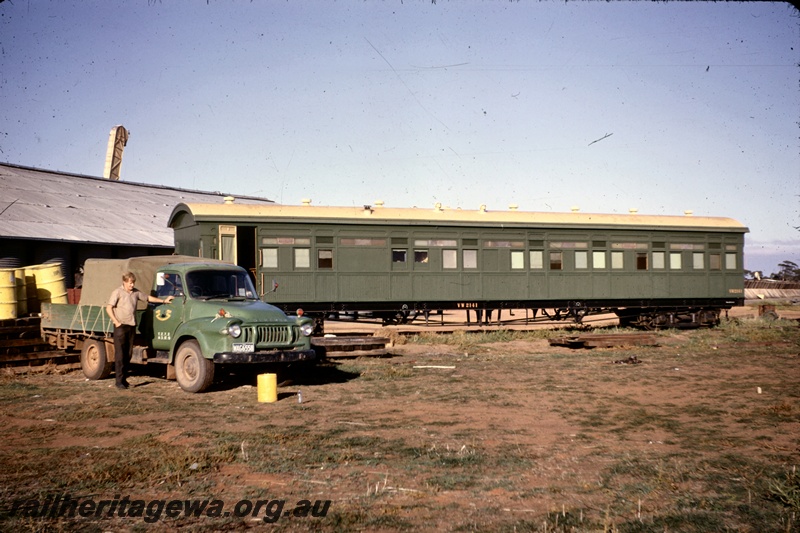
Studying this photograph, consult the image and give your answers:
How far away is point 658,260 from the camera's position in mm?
24375

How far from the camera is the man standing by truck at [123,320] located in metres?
11.9

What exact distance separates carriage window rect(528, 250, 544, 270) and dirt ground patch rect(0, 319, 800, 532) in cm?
892

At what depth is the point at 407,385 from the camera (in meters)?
12.7

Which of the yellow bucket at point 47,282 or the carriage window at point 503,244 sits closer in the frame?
the yellow bucket at point 47,282

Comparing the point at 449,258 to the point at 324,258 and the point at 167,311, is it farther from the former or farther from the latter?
the point at 167,311

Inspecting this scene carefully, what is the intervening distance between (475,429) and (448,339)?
12.1m

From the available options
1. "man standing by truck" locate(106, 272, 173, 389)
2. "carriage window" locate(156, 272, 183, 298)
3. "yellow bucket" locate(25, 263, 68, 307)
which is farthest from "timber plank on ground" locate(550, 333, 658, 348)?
"yellow bucket" locate(25, 263, 68, 307)

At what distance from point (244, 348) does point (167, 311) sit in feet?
6.32

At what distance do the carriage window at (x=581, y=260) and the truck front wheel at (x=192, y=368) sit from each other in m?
14.7

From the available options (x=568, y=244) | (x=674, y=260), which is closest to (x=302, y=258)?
(x=568, y=244)

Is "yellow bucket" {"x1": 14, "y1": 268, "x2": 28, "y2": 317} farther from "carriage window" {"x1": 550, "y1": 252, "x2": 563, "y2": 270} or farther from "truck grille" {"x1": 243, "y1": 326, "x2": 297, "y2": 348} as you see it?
"carriage window" {"x1": 550, "y1": 252, "x2": 563, "y2": 270}

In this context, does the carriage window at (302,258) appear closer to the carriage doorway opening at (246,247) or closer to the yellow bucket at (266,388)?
the carriage doorway opening at (246,247)

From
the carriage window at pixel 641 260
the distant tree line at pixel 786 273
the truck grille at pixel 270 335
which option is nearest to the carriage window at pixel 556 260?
the carriage window at pixel 641 260

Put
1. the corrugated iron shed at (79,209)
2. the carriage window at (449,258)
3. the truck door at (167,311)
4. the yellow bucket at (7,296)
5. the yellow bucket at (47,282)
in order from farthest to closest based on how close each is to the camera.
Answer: the corrugated iron shed at (79,209) → the carriage window at (449,258) → the yellow bucket at (47,282) → the yellow bucket at (7,296) → the truck door at (167,311)
